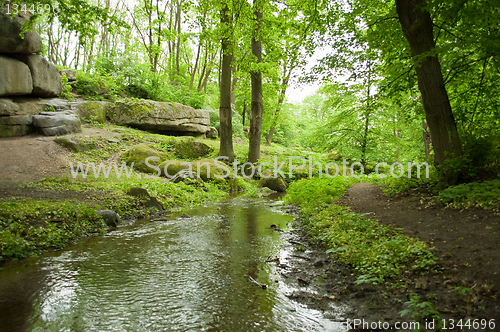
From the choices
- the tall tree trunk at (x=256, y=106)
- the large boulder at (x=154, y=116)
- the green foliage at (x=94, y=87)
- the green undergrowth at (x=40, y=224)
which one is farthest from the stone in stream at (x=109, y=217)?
the green foliage at (x=94, y=87)

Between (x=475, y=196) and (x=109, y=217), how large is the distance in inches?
307

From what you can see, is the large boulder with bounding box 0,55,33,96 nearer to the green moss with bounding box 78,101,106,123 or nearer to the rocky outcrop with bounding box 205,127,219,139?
the green moss with bounding box 78,101,106,123

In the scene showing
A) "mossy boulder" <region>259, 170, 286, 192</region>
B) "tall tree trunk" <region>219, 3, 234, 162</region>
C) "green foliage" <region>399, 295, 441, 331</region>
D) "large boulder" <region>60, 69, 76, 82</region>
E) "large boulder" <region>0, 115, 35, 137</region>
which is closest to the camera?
"green foliage" <region>399, 295, 441, 331</region>

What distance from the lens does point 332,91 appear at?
15.8 m

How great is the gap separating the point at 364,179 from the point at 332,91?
531 cm

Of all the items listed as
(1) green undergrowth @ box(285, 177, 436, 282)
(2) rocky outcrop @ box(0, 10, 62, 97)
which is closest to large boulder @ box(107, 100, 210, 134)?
(2) rocky outcrop @ box(0, 10, 62, 97)

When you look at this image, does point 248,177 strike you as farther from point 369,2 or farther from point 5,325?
point 5,325

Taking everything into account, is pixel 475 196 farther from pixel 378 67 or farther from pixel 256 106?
pixel 256 106

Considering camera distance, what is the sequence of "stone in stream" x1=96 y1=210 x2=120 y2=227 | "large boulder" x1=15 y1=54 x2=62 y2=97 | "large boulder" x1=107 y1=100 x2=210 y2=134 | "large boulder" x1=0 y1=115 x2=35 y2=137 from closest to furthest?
1. "stone in stream" x1=96 y1=210 x2=120 y2=227
2. "large boulder" x1=0 y1=115 x2=35 y2=137
3. "large boulder" x1=15 y1=54 x2=62 y2=97
4. "large boulder" x1=107 y1=100 x2=210 y2=134

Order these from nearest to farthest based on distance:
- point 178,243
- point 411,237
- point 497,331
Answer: point 497,331 → point 411,237 → point 178,243

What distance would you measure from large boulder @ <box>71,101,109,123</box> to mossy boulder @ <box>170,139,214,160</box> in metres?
4.59

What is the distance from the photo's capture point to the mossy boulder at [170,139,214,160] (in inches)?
681

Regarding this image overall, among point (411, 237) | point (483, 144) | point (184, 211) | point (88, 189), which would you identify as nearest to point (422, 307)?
point (411, 237)

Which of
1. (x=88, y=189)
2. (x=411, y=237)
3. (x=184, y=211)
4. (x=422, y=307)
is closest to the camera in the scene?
(x=422, y=307)
